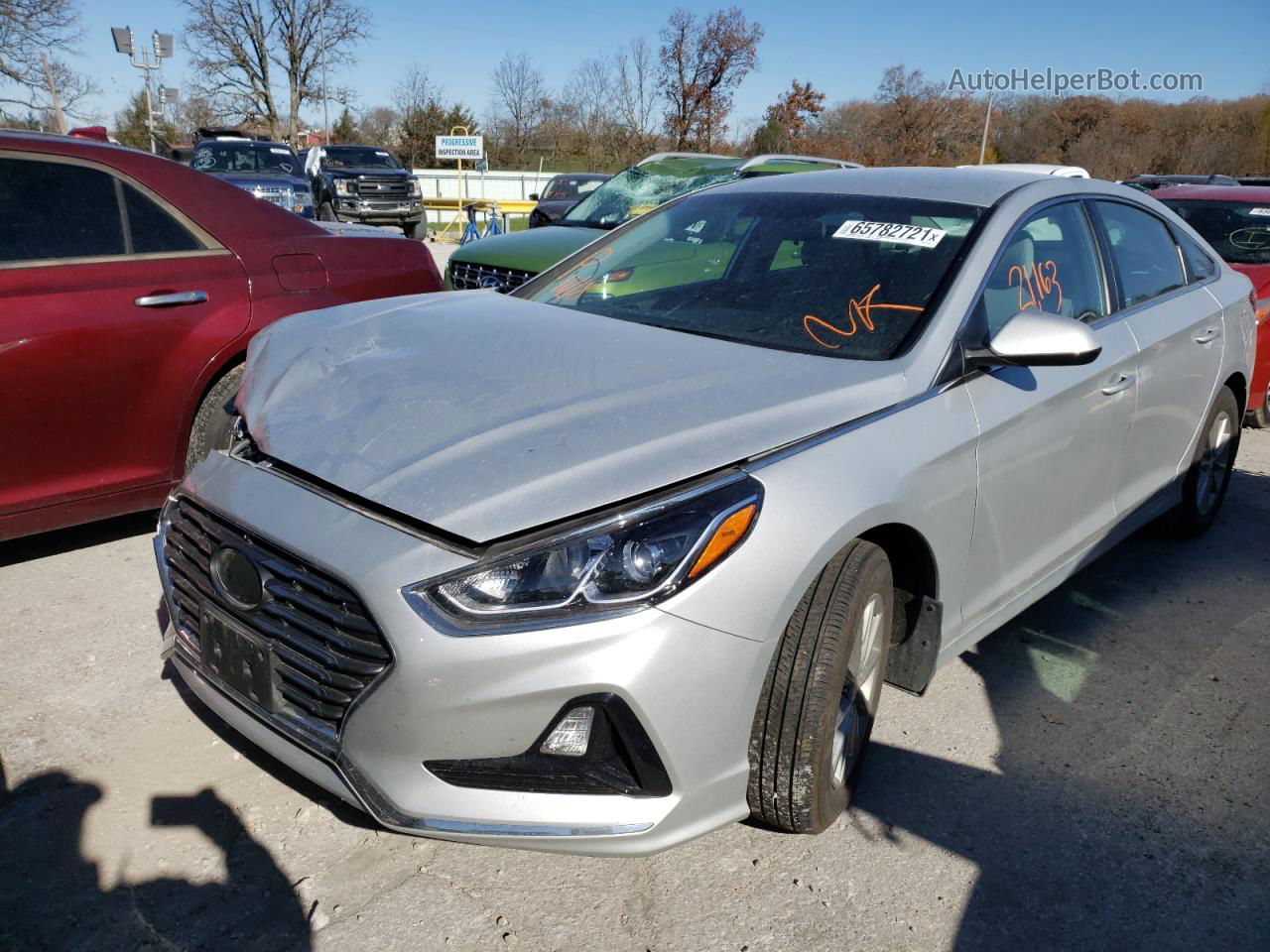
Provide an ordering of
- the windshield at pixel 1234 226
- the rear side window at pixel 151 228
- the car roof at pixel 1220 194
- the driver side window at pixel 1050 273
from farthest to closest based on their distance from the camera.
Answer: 1. the car roof at pixel 1220 194
2. the windshield at pixel 1234 226
3. the rear side window at pixel 151 228
4. the driver side window at pixel 1050 273

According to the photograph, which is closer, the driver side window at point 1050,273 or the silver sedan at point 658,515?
the silver sedan at point 658,515

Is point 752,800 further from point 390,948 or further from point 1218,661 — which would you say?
point 1218,661

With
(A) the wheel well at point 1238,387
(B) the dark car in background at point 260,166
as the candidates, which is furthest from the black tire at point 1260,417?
(B) the dark car in background at point 260,166

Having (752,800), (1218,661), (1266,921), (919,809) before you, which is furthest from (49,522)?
(1218,661)

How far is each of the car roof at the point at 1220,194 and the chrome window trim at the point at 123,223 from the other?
21.3 ft

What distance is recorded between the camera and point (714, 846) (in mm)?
2547

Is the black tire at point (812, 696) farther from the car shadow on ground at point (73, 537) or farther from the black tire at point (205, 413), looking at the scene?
the car shadow on ground at point (73, 537)

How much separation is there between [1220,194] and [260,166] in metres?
15.3

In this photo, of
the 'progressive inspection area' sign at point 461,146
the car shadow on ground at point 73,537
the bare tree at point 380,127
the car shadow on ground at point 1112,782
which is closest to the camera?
the car shadow on ground at point 1112,782

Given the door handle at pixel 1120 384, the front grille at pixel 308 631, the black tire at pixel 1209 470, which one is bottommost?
the black tire at pixel 1209 470

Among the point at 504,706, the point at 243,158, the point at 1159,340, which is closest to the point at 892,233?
the point at 1159,340

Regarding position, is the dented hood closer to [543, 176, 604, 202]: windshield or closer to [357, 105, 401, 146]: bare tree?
[543, 176, 604, 202]: windshield

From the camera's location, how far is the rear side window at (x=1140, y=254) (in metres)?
3.81

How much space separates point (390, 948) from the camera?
216 centimetres
